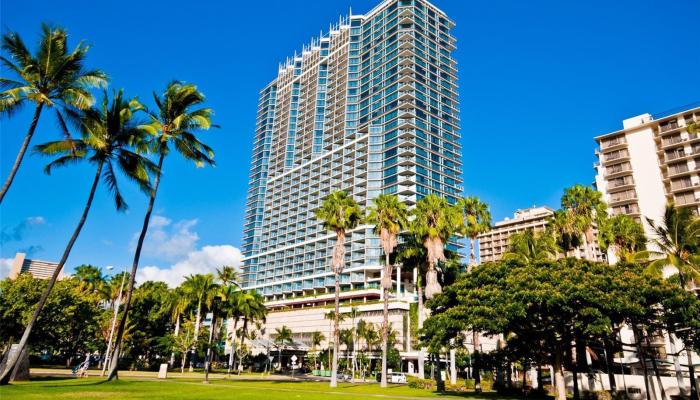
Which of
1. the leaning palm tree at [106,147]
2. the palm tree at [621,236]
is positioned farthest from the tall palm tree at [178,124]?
the palm tree at [621,236]

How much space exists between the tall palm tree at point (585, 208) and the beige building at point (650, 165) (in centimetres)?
3972

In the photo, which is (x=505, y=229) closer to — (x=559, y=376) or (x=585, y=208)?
(x=585, y=208)

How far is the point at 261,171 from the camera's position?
16325 cm

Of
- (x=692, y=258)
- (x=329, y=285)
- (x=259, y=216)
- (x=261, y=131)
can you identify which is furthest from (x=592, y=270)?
(x=261, y=131)

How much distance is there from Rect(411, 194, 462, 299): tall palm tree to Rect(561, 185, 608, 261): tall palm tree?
42.6ft

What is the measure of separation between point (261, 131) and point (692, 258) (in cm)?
15204

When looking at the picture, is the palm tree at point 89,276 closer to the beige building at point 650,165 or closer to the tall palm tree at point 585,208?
the tall palm tree at point 585,208

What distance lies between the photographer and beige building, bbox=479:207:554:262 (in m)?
156

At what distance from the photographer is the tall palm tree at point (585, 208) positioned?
49.0 m

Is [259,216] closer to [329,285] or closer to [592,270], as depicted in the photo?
[329,285]

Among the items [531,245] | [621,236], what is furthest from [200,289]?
[621,236]

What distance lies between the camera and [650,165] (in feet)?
287

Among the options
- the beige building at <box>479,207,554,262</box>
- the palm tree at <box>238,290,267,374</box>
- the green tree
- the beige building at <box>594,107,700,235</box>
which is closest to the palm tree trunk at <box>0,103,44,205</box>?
the green tree

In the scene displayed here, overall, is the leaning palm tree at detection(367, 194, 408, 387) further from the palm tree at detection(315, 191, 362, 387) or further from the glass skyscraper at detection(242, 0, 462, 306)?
the glass skyscraper at detection(242, 0, 462, 306)
